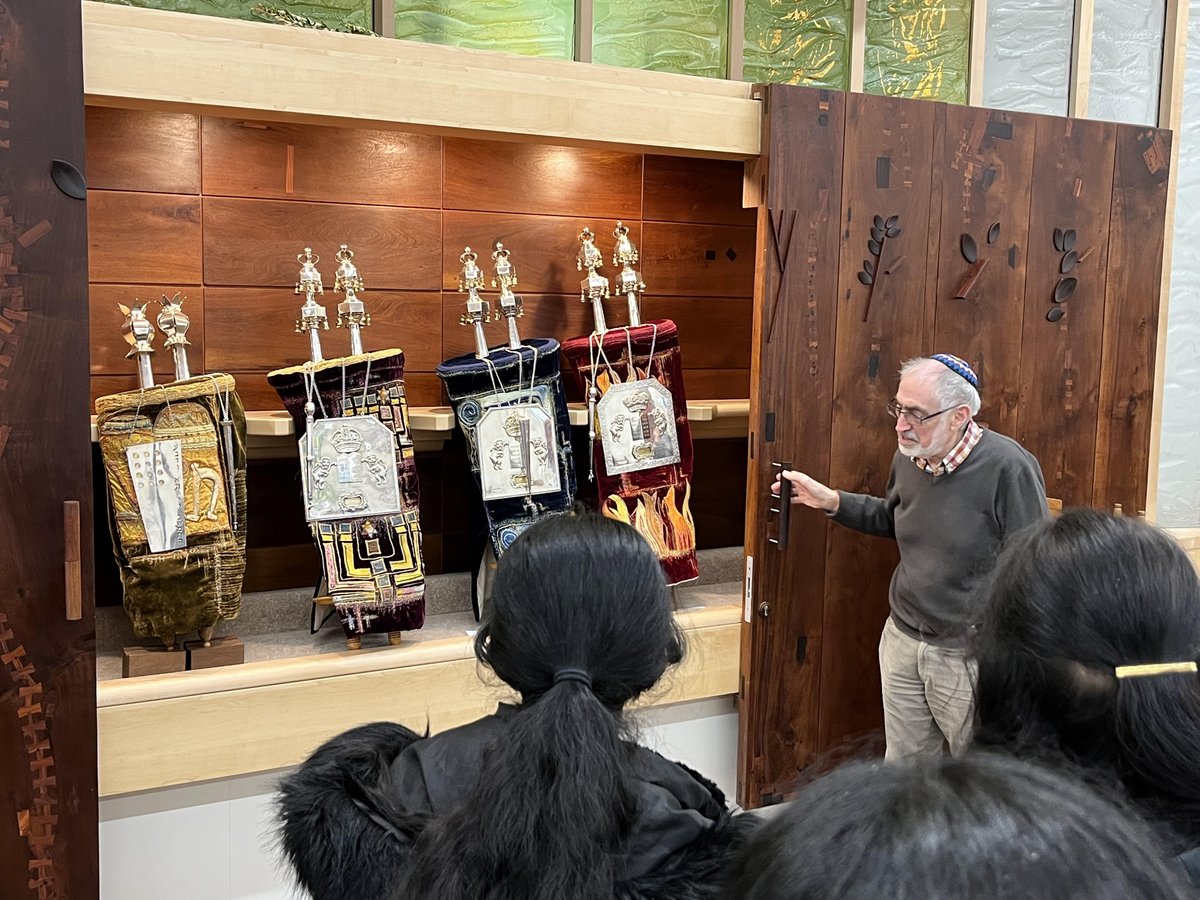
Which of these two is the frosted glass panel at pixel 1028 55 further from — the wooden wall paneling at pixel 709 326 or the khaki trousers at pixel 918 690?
the khaki trousers at pixel 918 690

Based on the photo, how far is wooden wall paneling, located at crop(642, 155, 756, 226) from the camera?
Result: 3.55 m

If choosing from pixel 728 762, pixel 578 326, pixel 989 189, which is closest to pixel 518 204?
pixel 578 326

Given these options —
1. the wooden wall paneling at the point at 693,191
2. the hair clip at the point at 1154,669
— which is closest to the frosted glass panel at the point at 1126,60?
the wooden wall paneling at the point at 693,191

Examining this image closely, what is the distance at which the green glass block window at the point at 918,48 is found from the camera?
3.58 meters

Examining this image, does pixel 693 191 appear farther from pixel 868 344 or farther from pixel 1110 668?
pixel 1110 668

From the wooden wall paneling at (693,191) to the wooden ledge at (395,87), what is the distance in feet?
1.93

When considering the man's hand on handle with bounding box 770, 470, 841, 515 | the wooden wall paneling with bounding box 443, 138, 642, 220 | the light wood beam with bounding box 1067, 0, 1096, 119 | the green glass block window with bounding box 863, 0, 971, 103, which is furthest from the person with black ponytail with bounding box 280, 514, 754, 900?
the light wood beam with bounding box 1067, 0, 1096, 119

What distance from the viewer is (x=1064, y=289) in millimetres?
3373

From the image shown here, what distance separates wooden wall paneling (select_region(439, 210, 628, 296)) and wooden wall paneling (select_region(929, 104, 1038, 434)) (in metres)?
0.95

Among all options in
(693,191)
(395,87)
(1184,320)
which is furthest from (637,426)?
(1184,320)

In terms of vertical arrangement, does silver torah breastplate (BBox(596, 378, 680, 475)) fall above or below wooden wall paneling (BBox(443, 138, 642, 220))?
below

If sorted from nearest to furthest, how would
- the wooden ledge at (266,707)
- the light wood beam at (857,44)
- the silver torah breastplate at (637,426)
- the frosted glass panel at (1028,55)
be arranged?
the wooden ledge at (266,707) → the silver torah breastplate at (637,426) → the light wood beam at (857,44) → the frosted glass panel at (1028,55)

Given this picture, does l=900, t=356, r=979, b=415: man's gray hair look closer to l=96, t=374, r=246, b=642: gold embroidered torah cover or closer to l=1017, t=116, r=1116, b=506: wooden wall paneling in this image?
l=1017, t=116, r=1116, b=506: wooden wall paneling

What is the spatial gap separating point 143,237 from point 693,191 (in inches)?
65.6
